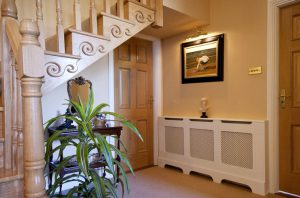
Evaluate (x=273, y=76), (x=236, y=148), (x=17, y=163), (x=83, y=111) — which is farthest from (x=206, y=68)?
(x=17, y=163)

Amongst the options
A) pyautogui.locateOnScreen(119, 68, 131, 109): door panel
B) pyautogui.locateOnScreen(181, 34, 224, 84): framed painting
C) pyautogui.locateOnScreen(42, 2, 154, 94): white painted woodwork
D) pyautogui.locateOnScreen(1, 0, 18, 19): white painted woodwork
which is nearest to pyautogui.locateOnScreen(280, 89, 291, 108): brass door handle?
pyautogui.locateOnScreen(181, 34, 224, 84): framed painting

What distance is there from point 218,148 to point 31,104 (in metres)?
2.46

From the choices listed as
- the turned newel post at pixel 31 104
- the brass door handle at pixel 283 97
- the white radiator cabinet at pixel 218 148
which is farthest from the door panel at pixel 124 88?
the turned newel post at pixel 31 104

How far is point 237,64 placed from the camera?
280 cm

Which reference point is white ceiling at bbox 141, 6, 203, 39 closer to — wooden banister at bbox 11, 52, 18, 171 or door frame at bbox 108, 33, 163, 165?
door frame at bbox 108, 33, 163, 165

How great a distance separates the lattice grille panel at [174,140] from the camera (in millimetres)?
3300

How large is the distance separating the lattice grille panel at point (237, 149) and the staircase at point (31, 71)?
5.86ft

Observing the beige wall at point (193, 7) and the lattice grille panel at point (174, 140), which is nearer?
the beige wall at point (193, 7)

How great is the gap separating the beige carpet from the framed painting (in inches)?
A: 55.7

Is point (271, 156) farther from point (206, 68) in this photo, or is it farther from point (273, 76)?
point (206, 68)

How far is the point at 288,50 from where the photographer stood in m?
2.43

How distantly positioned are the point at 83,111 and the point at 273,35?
91.6 inches

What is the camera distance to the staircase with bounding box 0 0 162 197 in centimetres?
93

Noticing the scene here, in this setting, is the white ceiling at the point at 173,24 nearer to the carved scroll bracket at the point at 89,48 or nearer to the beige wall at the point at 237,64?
the beige wall at the point at 237,64
